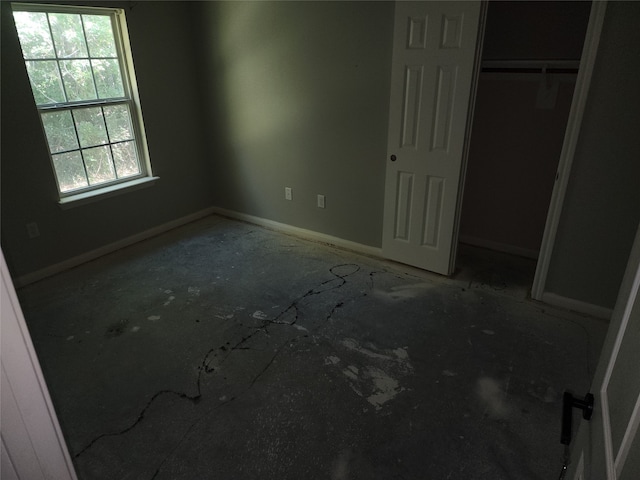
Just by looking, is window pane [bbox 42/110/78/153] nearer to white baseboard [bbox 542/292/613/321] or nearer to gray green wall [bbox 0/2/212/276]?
gray green wall [bbox 0/2/212/276]

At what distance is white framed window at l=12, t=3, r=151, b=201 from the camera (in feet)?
9.75

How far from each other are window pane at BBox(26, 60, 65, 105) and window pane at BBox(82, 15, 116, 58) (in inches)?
13.6

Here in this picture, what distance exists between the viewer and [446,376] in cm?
221

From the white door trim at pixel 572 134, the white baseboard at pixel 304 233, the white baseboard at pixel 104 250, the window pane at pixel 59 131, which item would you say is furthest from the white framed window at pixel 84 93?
the white door trim at pixel 572 134

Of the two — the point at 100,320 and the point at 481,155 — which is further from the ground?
the point at 481,155

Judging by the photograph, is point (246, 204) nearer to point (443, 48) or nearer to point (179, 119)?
point (179, 119)

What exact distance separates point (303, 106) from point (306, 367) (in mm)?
2200

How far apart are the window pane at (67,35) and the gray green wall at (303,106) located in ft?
3.54

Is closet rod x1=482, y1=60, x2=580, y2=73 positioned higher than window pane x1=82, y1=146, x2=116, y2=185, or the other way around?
closet rod x1=482, y1=60, x2=580, y2=73

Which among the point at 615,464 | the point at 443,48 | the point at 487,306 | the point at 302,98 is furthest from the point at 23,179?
the point at 615,464

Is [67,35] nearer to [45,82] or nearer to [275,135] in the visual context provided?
[45,82]

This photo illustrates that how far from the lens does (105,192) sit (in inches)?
138

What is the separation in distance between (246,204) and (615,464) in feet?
12.8

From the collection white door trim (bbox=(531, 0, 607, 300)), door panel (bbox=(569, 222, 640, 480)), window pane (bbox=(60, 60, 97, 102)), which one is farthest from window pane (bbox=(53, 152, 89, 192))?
door panel (bbox=(569, 222, 640, 480))
